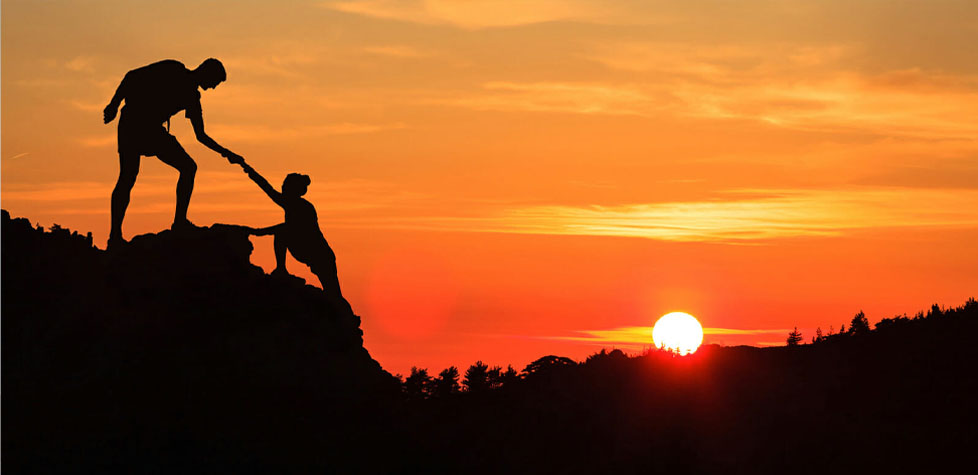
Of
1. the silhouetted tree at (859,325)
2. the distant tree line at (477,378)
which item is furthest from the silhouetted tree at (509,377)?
the silhouetted tree at (859,325)

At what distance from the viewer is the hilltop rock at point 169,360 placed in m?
17.0

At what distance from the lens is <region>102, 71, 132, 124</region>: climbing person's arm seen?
1850cm

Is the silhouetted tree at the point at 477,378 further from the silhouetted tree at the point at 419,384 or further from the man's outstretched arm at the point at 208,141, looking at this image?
the man's outstretched arm at the point at 208,141

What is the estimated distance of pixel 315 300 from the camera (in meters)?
19.7

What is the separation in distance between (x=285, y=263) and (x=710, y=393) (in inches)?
391

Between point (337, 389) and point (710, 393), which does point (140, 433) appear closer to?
point (337, 389)

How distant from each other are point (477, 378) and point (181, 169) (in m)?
Answer: 10.1

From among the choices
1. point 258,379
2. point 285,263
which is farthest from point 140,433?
point 285,263

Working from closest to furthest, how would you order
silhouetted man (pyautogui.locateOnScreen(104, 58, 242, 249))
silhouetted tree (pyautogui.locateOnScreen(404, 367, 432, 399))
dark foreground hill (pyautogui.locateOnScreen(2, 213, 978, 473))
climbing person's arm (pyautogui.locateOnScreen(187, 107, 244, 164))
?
1. dark foreground hill (pyautogui.locateOnScreen(2, 213, 978, 473))
2. silhouetted man (pyautogui.locateOnScreen(104, 58, 242, 249))
3. climbing person's arm (pyautogui.locateOnScreen(187, 107, 244, 164))
4. silhouetted tree (pyautogui.locateOnScreen(404, 367, 432, 399))

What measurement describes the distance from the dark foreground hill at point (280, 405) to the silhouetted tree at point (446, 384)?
0.91 m

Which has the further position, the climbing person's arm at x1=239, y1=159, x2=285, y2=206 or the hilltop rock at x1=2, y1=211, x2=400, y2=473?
the climbing person's arm at x1=239, y1=159, x2=285, y2=206

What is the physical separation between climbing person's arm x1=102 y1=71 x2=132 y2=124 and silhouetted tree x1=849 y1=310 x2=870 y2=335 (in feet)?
63.1

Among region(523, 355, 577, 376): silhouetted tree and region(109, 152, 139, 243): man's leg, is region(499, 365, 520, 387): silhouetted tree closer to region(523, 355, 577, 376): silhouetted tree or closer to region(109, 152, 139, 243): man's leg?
region(523, 355, 577, 376): silhouetted tree

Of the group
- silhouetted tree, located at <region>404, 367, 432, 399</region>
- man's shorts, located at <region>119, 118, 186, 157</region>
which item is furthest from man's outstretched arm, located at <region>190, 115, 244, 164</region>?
silhouetted tree, located at <region>404, 367, 432, 399</region>
